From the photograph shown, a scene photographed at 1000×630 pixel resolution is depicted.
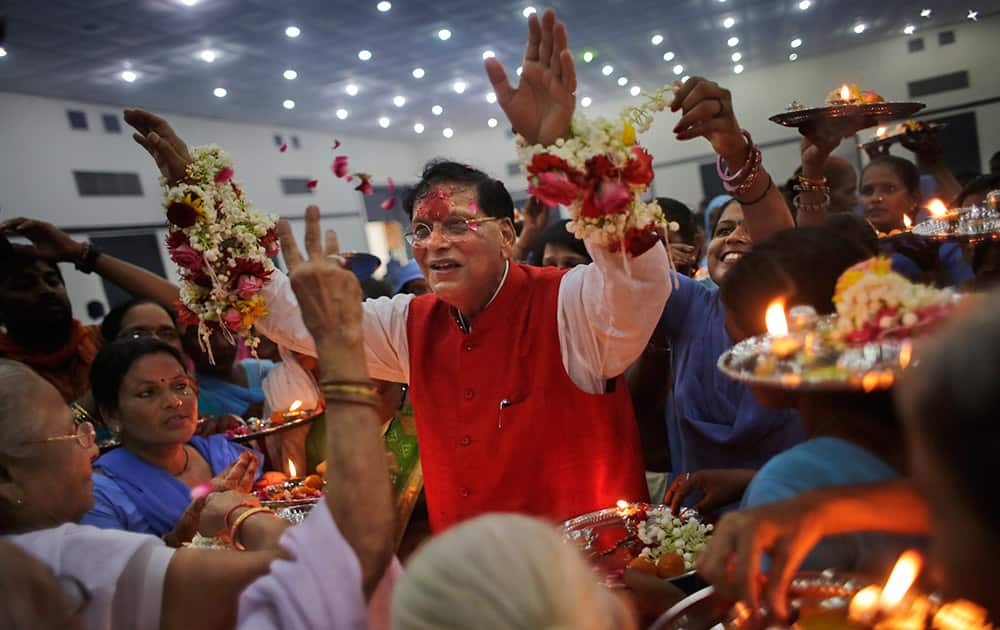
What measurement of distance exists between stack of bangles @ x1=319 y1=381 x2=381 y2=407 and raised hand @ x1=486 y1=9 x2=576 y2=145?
0.90 metres

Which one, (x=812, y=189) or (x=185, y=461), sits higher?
(x=812, y=189)

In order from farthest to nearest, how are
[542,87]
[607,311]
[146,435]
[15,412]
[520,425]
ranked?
[146,435] < [520,425] < [607,311] < [542,87] < [15,412]

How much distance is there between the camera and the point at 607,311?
2.18 metres

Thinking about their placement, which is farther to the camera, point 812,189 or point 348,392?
point 812,189

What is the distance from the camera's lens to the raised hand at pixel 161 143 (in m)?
2.58

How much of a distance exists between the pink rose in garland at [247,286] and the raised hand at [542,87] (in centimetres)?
116

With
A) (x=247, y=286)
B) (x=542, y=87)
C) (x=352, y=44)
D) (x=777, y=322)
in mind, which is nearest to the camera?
(x=777, y=322)

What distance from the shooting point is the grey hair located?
157 cm

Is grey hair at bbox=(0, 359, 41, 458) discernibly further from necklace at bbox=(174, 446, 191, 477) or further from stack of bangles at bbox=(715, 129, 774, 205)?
stack of bangles at bbox=(715, 129, 774, 205)

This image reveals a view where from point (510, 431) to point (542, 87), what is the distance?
113 centimetres

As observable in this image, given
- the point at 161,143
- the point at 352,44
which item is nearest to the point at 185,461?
the point at 161,143

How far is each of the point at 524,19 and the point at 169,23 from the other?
5.42 metres

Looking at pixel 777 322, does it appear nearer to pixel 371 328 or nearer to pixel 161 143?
pixel 371 328

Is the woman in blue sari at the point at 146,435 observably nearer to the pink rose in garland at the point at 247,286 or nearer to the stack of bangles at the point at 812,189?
the pink rose in garland at the point at 247,286
